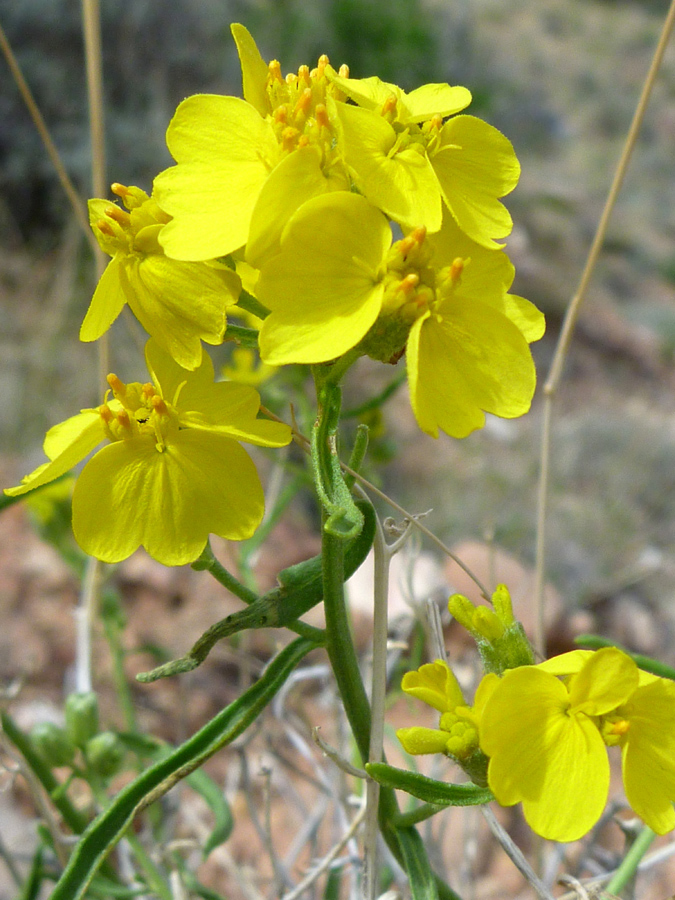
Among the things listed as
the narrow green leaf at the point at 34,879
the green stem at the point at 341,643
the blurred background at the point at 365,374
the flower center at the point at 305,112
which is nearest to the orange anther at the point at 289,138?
the flower center at the point at 305,112

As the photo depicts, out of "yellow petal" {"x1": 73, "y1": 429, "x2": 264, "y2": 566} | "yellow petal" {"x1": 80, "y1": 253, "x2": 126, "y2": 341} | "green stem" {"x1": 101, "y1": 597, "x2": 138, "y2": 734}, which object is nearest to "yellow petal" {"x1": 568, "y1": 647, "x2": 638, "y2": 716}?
"yellow petal" {"x1": 73, "y1": 429, "x2": 264, "y2": 566}

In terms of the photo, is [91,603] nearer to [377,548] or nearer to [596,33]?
[377,548]

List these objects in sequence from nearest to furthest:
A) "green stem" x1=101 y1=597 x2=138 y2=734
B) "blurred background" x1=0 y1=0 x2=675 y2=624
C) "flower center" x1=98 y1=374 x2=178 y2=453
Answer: "flower center" x1=98 y1=374 x2=178 y2=453 < "green stem" x1=101 y1=597 x2=138 y2=734 < "blurred background" x1=0 y1=0 x2=675 y2=624

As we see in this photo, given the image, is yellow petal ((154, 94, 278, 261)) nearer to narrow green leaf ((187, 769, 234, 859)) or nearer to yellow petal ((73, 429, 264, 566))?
yellow petal ((73, 429, 264, 566))

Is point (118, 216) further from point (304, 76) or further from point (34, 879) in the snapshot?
point (34, 879)

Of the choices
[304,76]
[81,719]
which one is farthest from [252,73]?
[81,719]

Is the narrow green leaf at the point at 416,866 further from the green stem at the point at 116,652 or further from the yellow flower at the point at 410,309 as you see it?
the green stem at the point at 116,652
